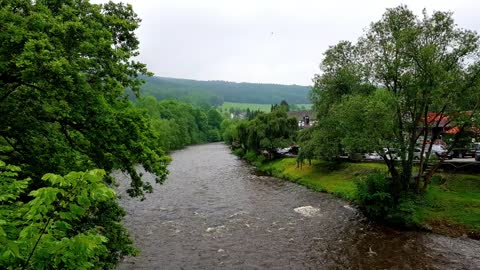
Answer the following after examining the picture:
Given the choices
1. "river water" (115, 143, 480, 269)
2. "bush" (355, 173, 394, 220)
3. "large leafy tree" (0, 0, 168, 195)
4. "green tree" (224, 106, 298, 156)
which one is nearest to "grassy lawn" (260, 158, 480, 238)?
"river water" (115, 143, 480, 269)

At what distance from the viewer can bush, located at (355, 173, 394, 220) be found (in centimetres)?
2928

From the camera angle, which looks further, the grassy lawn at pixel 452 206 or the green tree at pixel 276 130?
the green tree at pixel 276 130

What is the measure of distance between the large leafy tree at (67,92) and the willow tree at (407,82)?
1755 centimetres

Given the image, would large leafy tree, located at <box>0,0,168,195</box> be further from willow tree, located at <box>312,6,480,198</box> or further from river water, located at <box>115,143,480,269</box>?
willow tree, located at <box>312,6,480,198</box>

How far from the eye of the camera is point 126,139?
14742 millimetres

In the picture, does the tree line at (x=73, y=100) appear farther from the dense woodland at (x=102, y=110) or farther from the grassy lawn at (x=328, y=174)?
the grassy lawn at (x=328, y=174)

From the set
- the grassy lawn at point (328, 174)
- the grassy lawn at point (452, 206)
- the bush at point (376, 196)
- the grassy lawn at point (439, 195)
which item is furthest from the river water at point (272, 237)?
the grassy lawn at point (328, 174)

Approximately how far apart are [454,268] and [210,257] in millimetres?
14070

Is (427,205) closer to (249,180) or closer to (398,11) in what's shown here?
(398,11)

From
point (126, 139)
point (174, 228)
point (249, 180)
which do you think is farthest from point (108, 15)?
point (249, 180)

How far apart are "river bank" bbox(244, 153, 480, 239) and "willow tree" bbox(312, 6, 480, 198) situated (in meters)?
2.02

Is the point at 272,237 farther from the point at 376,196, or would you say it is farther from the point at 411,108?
the point at 411,108

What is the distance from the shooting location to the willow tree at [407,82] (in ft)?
88.1

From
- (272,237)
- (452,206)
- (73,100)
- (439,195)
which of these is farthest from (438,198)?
(73,100)
